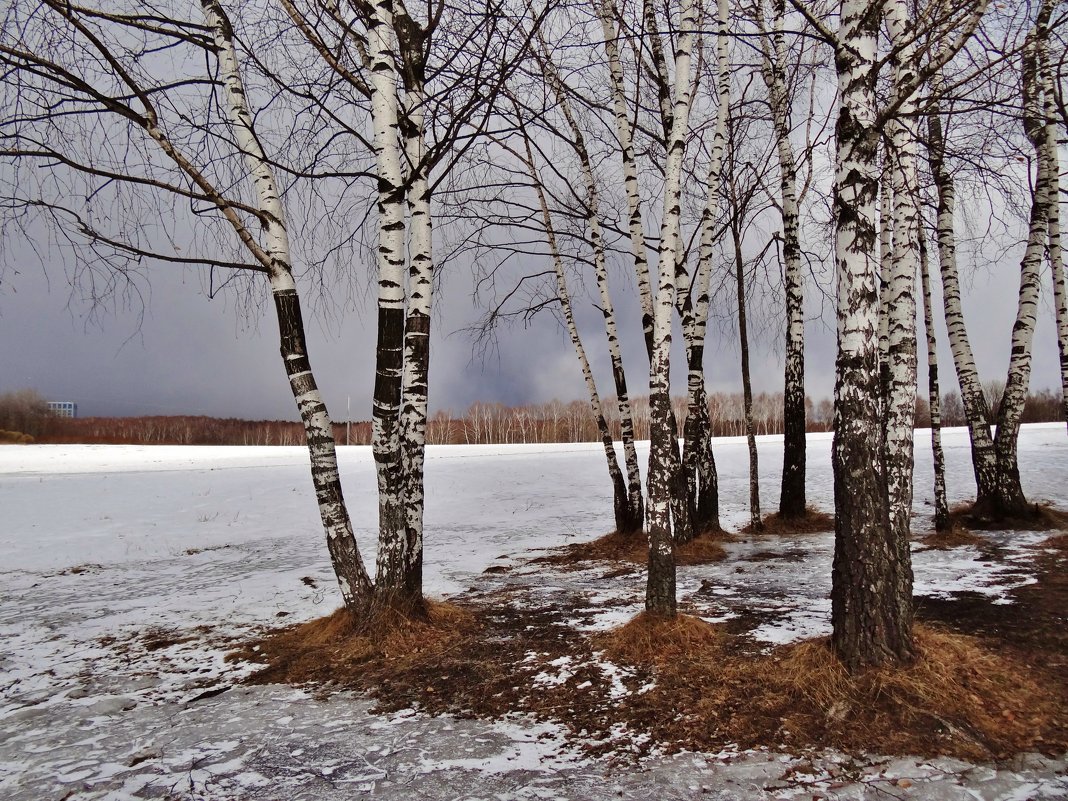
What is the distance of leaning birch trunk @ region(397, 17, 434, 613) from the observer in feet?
18.4

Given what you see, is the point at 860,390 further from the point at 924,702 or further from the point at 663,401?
the point at 924,702

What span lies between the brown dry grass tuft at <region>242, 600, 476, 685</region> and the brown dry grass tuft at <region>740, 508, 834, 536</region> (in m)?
7.28

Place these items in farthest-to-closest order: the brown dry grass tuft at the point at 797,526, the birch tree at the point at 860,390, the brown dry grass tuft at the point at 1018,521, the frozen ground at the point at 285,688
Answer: the brown dry grass tuft at the point at 797,526
the brown dry grass tuft at the point at 1018,521
the birch tree at the point at 860,390
the frozen ground at the point at 285,688

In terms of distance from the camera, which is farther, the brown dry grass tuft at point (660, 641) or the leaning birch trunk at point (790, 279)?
the leaning birch trunk at point (790, 279)

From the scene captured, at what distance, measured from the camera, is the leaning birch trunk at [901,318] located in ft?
16.4

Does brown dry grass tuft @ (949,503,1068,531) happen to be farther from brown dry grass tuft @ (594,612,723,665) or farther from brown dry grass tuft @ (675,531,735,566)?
brown dry grass tuft @ (594,612,723,665)

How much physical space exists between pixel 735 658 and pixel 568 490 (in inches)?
697

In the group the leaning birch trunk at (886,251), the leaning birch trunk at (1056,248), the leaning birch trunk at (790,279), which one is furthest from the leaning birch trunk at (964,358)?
the leaning birch trunk at (886,251)

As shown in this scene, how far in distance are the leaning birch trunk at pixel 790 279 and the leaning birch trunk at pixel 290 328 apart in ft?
26.2

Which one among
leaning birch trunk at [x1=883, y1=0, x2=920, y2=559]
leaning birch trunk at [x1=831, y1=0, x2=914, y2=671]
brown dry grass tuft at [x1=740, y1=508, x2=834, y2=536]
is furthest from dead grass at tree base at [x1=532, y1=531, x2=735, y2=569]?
leaning birch trunk at [x1=831, y1=0, x2=914, y2=671]

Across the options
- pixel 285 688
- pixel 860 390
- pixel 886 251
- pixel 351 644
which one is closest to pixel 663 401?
pixel 860 390

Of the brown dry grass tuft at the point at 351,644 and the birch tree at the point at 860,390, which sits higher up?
the birch tree at the point at 860,390

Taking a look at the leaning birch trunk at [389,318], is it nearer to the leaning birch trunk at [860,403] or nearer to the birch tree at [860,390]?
the birch tree at [860,390]

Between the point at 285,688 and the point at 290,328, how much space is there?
10.2 feet
